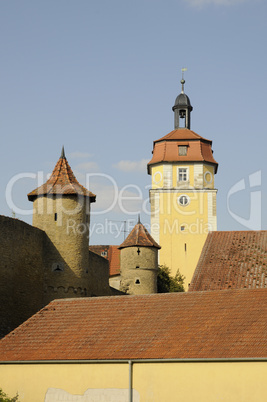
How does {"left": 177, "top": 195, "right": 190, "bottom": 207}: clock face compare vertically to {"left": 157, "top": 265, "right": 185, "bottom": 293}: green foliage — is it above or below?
above

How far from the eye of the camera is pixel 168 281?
54062 millimetres

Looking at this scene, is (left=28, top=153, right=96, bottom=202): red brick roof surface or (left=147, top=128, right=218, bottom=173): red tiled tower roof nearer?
(left=28, top=153, right=96, bottom=202): red brick roof surface

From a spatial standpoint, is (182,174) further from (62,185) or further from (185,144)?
(62,185)

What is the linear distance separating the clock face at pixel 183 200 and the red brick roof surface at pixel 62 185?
25843mm

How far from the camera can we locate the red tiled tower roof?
5953cm

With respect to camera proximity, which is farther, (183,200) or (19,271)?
(183,200)

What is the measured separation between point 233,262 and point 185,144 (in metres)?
33.6

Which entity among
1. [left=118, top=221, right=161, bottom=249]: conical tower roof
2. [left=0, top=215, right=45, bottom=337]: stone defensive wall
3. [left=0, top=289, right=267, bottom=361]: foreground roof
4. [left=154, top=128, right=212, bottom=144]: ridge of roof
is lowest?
[left=0, top=289, right=267, bottom=361]: foreground roof

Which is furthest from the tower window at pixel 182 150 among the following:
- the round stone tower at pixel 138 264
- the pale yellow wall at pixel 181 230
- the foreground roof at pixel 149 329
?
the foreground roof at pixel 149 329

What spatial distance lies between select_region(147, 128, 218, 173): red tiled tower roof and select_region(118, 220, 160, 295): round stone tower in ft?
57.0

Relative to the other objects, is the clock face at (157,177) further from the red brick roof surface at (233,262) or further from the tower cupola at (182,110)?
the red brick roof surface at (233,262)
